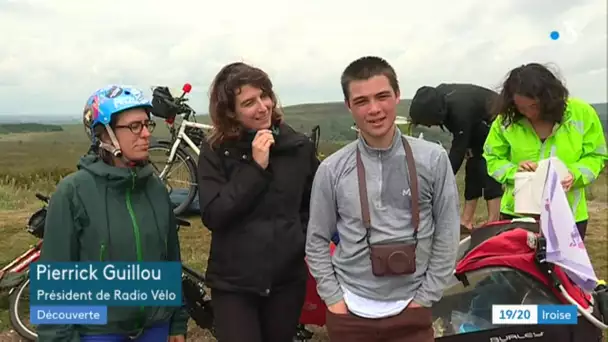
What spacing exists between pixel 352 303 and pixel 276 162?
602mm

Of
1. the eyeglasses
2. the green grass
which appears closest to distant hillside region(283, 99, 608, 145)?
the green grass

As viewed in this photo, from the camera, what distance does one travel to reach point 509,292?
2.74 meters

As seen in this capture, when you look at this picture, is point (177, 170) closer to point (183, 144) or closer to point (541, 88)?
point (183, 144)

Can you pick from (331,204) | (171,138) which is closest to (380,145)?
(331,204)

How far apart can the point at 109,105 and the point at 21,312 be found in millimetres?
1970

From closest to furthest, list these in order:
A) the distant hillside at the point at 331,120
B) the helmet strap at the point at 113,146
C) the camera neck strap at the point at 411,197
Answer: the camera neck strap at the point at 411,197 < the helmet strap at the point at 113,146 < the distant hillside at the point at 331,120

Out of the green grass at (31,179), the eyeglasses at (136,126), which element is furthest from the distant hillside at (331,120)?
the eyeglasses at (136,126)

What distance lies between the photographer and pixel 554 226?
2.49 metres

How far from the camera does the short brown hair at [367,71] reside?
192 cm

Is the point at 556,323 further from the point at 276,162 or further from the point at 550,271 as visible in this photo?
the point at 276,162

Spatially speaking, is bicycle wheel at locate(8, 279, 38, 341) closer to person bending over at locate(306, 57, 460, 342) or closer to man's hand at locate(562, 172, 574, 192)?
person bending over at locate(306, 57, 460, 342)

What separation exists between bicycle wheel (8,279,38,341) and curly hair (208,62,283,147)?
6.11 ft

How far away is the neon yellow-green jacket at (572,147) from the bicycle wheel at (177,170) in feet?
11.0
